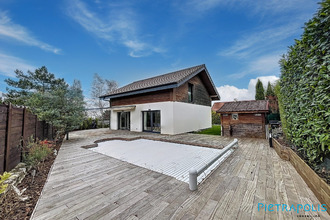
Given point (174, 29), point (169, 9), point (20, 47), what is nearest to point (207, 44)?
point (174, 29)

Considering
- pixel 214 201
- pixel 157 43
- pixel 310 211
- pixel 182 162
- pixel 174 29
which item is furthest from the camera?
pixel 157 43

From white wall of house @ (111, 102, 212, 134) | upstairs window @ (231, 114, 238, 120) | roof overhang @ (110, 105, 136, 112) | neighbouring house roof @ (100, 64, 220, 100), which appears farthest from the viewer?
roof overhang @ (110, 105, 136, 112)

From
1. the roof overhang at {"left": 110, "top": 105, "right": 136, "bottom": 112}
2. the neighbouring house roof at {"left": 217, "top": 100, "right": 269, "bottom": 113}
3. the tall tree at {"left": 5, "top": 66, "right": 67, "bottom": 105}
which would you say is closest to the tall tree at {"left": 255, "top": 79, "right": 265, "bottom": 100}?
the neighbouring house roof at {"left": 217, "top": 100, "right": 269, "bottom": 113}

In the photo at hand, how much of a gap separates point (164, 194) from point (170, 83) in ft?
26.5

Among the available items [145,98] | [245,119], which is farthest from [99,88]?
[245,119]

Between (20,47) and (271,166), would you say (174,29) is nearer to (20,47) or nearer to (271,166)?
(271,166)

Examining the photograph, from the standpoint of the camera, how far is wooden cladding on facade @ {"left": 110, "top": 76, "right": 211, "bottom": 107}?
10498mm

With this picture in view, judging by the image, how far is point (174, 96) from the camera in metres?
10.2

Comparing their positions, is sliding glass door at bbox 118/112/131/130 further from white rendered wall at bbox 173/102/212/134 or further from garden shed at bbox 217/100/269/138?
garden shed at bbox 217/100/269/138

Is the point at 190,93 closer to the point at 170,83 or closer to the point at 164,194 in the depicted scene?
the point at 170,83

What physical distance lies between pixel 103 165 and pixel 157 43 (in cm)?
1217

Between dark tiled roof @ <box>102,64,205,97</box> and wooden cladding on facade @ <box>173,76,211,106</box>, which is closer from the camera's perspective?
dark tiled roof @ <box>102,64,205,97</box>

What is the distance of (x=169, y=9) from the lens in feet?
29.4

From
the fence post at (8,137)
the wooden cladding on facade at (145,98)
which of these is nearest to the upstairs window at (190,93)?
the wooden cladding on facade at (145,98)
